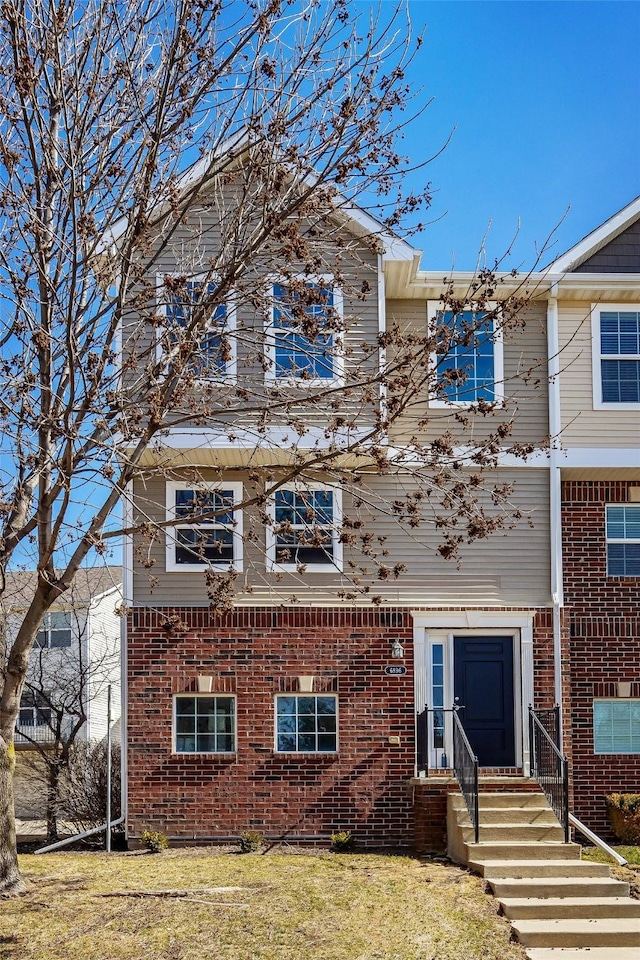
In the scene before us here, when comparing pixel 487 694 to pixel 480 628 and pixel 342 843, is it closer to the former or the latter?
pixel 480 628

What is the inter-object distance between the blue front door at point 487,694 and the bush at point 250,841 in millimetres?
3076

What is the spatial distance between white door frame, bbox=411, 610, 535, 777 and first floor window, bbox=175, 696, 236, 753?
2.53 m

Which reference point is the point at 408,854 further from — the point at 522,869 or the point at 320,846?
the point at 522,869

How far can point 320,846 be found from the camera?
1349cm

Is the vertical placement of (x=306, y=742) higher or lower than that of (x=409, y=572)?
lower

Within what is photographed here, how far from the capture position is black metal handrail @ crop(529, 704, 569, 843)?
11906 mm

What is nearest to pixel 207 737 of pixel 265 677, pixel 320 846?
pixel 265 677

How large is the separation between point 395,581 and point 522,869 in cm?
421

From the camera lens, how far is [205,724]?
13.9 meters

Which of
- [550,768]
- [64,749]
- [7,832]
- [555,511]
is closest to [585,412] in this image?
[555,511]

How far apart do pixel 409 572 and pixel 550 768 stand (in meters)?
3.10

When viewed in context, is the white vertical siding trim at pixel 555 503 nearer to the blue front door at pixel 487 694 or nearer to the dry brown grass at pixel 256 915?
the blue front door at pixel 487 694

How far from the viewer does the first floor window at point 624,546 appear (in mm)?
14820

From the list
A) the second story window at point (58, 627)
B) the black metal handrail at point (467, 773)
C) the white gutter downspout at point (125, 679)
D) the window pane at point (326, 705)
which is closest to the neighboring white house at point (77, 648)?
the second story window at point (58, 627)
